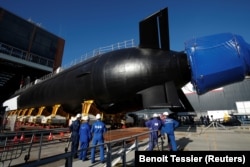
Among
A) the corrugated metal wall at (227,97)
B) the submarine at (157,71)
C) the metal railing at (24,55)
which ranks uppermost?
the metal railing at (24,55)

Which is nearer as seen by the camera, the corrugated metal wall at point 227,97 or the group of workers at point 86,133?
the group of workers at point 86,133

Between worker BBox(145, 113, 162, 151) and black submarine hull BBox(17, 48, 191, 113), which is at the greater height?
black submarine hull BBox(17, 48, 191, 113)

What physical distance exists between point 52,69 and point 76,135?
3350cm

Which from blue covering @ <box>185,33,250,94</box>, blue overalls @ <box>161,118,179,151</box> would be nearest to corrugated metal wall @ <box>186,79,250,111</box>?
blue covering @ <box>185,33,250,94</box>

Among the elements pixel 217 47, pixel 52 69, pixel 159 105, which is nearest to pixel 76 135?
pixel 159 105

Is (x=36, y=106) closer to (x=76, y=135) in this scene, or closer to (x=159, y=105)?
(x=76, y=135)

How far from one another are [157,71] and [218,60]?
2.77 metres

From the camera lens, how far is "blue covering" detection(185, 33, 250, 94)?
6.90 metres

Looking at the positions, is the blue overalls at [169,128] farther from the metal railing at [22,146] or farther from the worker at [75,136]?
the metal railing at [22,146]

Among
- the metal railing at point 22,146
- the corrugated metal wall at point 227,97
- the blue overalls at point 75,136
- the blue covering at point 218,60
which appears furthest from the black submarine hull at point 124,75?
the corrugated metal wall at point 227,97

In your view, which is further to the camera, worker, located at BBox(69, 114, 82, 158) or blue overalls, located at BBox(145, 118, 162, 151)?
blue overalls, located at BBox(145, 118, 162, 151)

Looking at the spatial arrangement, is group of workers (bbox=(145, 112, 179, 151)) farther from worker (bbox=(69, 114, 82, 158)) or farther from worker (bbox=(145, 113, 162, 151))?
worker (bbox=(69, 114, 82, 158))

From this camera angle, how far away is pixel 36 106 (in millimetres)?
17688

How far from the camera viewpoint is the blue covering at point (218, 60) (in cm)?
690
